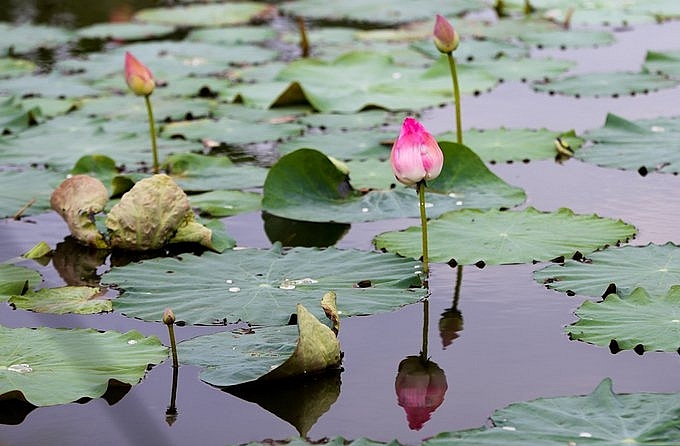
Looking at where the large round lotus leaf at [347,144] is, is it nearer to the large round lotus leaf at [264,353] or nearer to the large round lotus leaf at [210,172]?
the large round lotus leaf at [210,172]

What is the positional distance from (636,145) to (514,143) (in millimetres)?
377

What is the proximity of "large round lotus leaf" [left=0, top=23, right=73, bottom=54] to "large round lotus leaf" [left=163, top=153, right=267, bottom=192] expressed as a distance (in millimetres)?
2687

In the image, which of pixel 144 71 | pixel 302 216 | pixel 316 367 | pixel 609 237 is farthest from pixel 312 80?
pixel 316 367

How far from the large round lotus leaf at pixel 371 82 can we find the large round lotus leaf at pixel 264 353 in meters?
2.18

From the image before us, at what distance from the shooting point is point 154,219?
290 centimetres

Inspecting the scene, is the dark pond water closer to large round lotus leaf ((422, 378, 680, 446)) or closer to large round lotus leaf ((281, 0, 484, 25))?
large round lotus leaf ((422, 378, 680, 446))

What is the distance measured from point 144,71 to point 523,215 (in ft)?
4.10

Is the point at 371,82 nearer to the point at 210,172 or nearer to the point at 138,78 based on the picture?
the point at 210,172

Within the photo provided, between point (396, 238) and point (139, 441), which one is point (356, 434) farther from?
point (396, 238)

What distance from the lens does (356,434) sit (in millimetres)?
1854

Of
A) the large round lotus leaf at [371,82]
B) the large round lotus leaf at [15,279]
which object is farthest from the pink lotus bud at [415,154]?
the large round lotus leaf at [371,82]

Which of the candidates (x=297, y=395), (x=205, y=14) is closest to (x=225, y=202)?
(x=297, y=395)

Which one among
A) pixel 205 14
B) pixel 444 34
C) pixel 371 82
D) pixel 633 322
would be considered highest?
pixel 444 34

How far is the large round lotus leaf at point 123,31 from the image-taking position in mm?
6336
